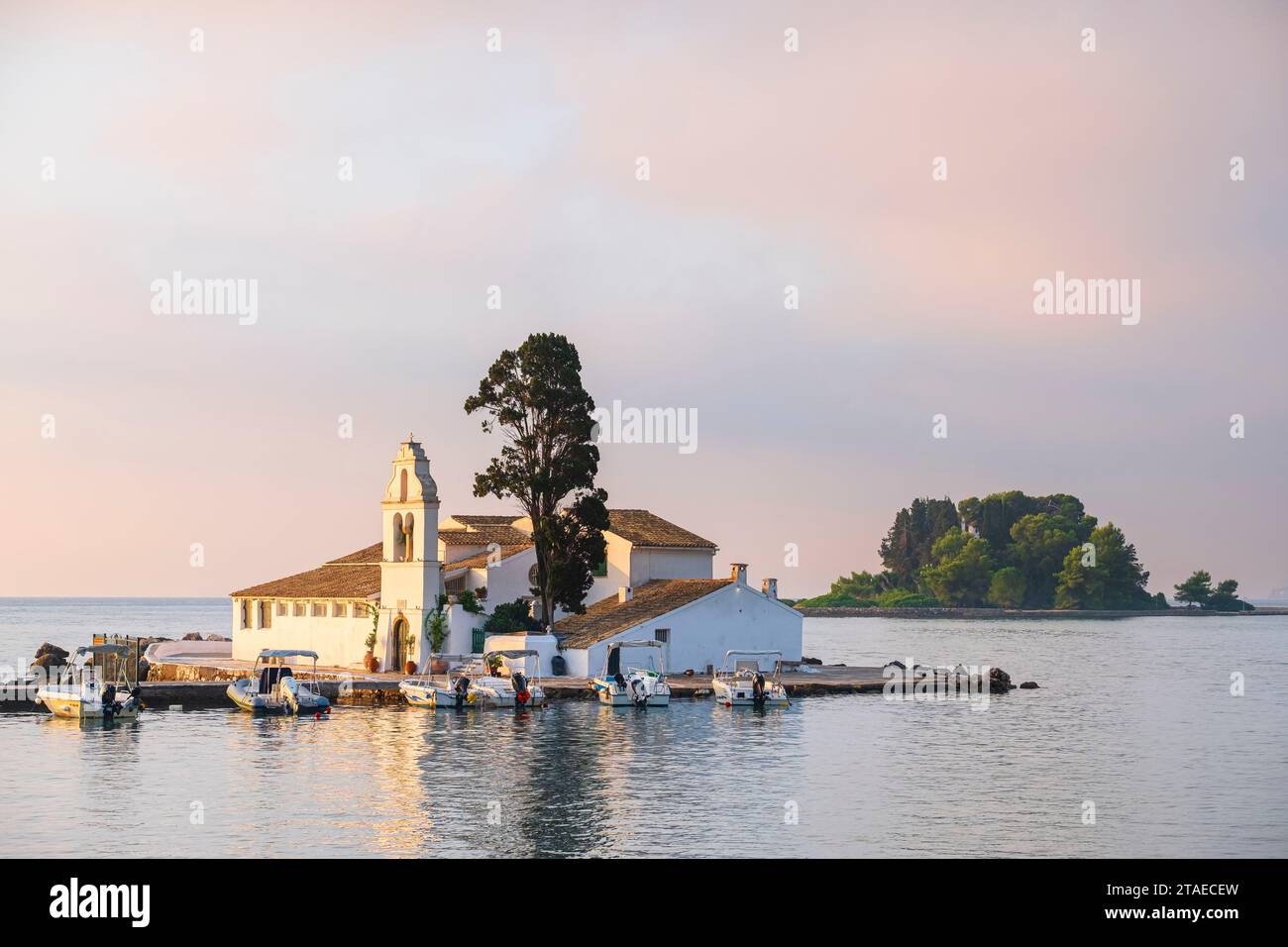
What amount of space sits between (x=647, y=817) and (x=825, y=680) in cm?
3623

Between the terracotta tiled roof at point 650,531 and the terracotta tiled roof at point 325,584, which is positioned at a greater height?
the terracotta tiled roof at point 650,531

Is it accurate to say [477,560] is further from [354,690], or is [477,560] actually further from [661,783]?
[661,783]

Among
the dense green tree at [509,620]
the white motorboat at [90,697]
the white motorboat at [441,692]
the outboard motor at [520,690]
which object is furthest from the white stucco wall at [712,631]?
the white motorboat at [90,697]

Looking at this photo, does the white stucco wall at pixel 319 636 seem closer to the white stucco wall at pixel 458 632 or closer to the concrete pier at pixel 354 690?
the concrete pier at pixel 354 690

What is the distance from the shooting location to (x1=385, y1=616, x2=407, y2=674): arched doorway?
222 feet

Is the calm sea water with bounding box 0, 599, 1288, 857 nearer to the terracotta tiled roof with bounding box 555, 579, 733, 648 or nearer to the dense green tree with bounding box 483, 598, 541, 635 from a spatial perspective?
the terracotta tiled roof with bounding box 555, 579, 733, 648

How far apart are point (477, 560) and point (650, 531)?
10066 mm

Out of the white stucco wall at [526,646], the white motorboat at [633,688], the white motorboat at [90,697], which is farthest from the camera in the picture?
the white stucco wall at [526,646]

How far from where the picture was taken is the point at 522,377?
227 feet

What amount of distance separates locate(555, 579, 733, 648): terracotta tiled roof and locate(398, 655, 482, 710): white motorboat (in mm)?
6492

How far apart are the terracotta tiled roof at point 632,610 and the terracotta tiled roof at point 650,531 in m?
2.68

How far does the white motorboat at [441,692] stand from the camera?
59344 mm
